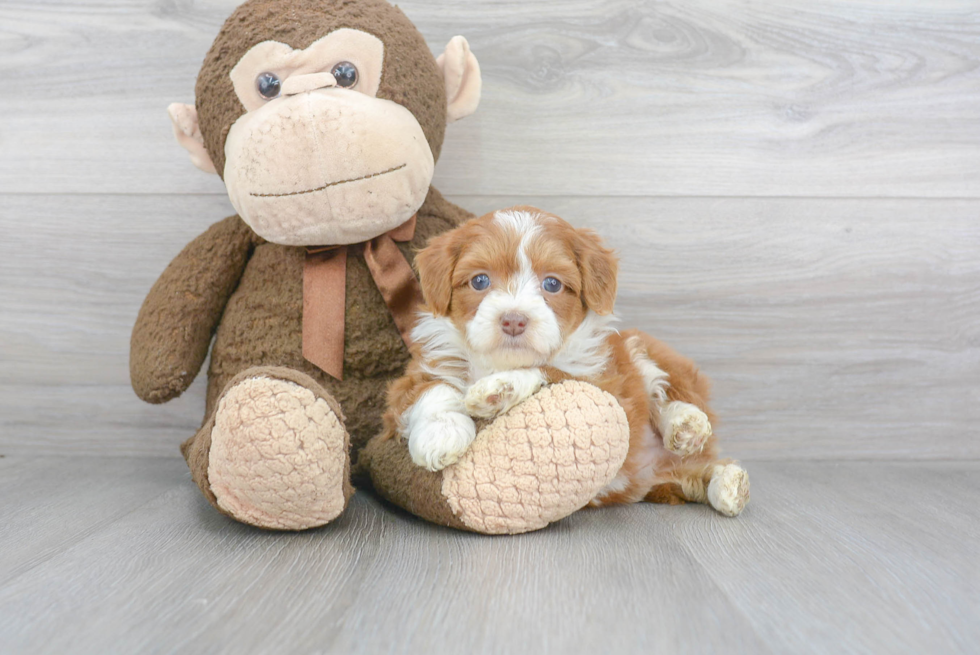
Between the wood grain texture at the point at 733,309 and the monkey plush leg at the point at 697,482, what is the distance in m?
0.43

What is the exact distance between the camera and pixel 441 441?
3.34 feet

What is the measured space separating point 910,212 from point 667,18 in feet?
2.29

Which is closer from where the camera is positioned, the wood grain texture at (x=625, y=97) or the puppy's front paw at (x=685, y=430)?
the puppy's front paw at (x=685, y=430)

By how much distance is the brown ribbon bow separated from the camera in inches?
50.4

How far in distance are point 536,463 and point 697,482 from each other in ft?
1.34

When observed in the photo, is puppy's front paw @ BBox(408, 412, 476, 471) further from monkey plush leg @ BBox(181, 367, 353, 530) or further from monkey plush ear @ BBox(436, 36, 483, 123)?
monkey plush ear @ BBox(436, 36, 483, 123)

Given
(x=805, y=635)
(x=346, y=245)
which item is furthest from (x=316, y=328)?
(x=805, y=635)

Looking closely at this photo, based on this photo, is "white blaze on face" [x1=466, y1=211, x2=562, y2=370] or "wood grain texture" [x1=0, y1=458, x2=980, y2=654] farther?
"white blaze on face" [x1=466, y1=211, x2=562, y2=370]

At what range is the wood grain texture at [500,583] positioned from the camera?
29.1 inches

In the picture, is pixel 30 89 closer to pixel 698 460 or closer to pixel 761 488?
pixel 698 460

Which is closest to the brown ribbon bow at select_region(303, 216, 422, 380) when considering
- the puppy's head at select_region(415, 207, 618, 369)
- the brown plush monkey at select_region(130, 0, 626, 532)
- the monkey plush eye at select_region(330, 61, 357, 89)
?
the brown plush monkey at select_region(130, 0, 626, 532)

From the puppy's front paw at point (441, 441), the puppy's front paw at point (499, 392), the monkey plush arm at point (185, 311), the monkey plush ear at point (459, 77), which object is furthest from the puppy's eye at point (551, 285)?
the monkey plush arm at point (185, 311)

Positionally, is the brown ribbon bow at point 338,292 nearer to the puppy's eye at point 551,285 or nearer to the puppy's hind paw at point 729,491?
the puppy's eye at point 551,285

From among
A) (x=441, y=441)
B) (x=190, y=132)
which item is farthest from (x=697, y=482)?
(x=190, y=132)
